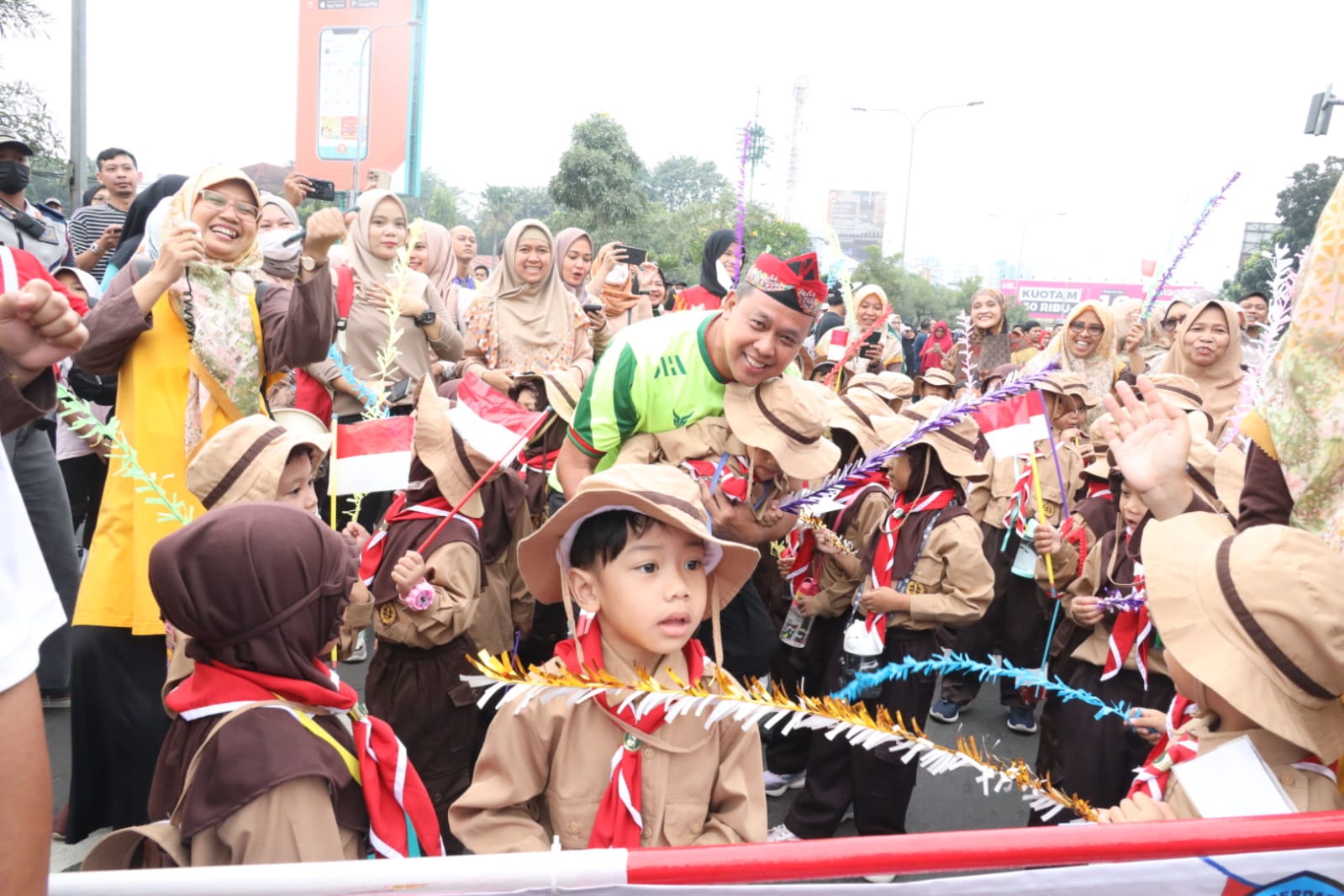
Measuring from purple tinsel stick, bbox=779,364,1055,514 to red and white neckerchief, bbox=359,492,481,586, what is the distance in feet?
3.92

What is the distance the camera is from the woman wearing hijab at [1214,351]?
513 centimetres

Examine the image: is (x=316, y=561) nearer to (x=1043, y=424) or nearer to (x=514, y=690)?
(x=514, y=690)

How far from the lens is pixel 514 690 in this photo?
1.62 metres

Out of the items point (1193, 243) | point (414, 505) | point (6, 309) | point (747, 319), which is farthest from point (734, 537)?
point (1193, 243)

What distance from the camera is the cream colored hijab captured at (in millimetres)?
5566

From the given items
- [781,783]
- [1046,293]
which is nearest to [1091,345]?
[781,783]

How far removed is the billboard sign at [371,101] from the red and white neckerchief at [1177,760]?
4714cm

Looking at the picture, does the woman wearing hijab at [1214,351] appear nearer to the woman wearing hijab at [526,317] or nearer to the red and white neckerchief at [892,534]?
the red and white neckerchief at [892,534]

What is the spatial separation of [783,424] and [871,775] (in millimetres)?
1440

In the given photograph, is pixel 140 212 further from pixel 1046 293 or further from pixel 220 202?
pixel 1046 293

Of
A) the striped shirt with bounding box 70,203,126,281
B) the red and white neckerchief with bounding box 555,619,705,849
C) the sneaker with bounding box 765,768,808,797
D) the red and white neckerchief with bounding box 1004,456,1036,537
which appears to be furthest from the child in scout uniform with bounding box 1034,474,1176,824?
the striped shirt with bounding box 70,203,126,281

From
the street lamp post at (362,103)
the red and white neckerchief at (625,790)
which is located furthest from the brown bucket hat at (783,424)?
the street lamp post at (362,103)

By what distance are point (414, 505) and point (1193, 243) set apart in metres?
3.60

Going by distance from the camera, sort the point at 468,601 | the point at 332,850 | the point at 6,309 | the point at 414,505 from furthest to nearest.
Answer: the point at 414,505, the point at 468,601, the point at 332,850, the point at 6,309
